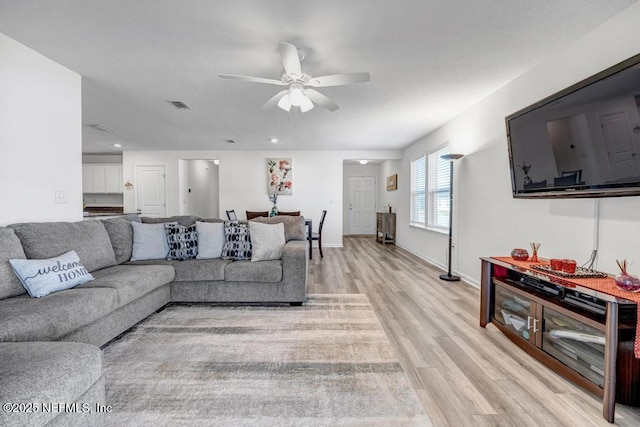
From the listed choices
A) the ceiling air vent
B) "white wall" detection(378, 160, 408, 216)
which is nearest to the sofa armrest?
the ceiling air vent

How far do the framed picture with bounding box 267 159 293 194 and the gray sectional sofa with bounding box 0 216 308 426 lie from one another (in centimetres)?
332

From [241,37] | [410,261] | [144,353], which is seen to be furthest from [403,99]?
[144,353]

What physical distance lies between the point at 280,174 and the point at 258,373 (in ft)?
18.5

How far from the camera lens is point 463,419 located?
1.45 meters

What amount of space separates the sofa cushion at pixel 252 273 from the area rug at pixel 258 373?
0.35m

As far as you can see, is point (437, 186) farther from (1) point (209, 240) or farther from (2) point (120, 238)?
(2) point (120, 238)

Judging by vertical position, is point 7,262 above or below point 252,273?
above

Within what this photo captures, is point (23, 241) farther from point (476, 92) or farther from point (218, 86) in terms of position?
point (476, 92)

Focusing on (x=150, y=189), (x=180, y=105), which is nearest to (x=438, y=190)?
(x=180, y=105)

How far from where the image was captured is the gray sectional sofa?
1.05m

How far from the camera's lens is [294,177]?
709cm

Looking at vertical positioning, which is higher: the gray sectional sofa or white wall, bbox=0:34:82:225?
white wall, bbox=0:34:82:225

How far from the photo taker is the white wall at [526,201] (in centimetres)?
192

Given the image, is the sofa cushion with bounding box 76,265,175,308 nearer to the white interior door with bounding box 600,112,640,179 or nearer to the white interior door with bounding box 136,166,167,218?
the white interior door with bounding box 600,112,640,179
